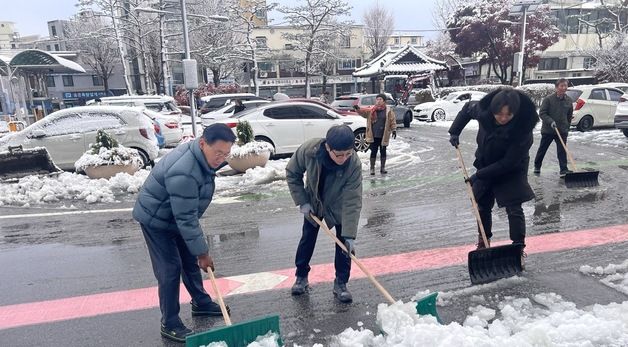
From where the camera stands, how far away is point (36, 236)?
5.74m

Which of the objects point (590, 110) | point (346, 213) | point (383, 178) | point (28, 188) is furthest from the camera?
point (590, 110)

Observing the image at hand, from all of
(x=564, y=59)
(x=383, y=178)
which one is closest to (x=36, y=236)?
(x=383, y=178)

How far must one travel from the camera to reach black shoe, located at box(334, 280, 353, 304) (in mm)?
3602

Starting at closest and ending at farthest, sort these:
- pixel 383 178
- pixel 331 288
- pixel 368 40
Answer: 1. pixel 331 288
2. pixel 383 178
3. pixel 368 40

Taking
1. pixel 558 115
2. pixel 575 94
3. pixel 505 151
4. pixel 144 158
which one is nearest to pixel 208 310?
pixel 505 151

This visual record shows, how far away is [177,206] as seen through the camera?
2721 millimetres

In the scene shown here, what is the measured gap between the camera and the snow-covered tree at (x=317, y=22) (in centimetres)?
3441

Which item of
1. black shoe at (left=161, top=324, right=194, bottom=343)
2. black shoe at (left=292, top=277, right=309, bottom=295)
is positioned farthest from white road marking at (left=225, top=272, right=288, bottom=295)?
black shoe at (left=161, top=324, right=194, bottom=343)

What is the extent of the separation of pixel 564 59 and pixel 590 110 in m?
32.0

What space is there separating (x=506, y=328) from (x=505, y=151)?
153cm

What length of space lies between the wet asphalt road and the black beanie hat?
51.3 inches

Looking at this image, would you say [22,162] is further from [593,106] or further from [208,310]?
[593,106]

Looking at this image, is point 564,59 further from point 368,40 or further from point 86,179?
point 86,179

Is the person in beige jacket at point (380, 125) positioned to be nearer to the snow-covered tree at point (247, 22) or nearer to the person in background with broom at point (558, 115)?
the person in background with broom at point (558, 115)
